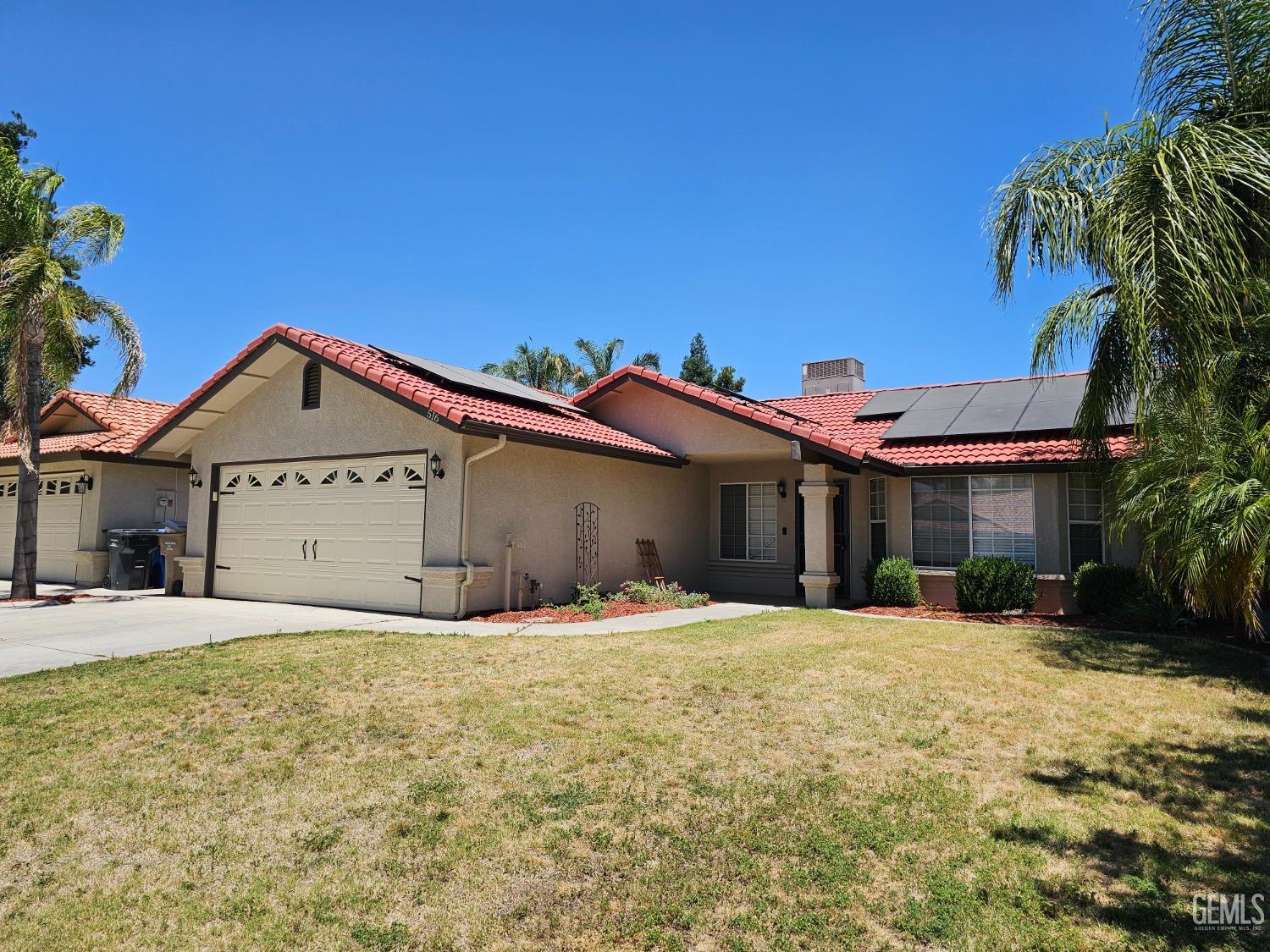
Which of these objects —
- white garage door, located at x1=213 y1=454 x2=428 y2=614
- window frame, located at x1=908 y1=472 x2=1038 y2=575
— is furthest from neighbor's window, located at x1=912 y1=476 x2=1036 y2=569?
white garage door, located at x1=213 y1=454 x2=428 y2=614

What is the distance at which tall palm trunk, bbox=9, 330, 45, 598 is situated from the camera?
14.3 m

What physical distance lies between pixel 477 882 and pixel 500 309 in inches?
937

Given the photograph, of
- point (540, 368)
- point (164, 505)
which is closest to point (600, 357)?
point (540, 368)

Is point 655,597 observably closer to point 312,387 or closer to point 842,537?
point 842,537

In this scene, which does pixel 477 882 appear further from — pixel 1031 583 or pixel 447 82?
pixel 447 82

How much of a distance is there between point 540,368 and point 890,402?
26.2 metres

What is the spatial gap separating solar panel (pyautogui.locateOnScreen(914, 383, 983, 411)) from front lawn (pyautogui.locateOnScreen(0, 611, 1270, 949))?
9128mm

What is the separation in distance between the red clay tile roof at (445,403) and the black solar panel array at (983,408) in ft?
16.9

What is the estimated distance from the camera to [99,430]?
18859mm

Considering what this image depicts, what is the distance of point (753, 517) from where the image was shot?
17062 millimetres

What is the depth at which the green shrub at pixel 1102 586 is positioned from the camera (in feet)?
39.6
